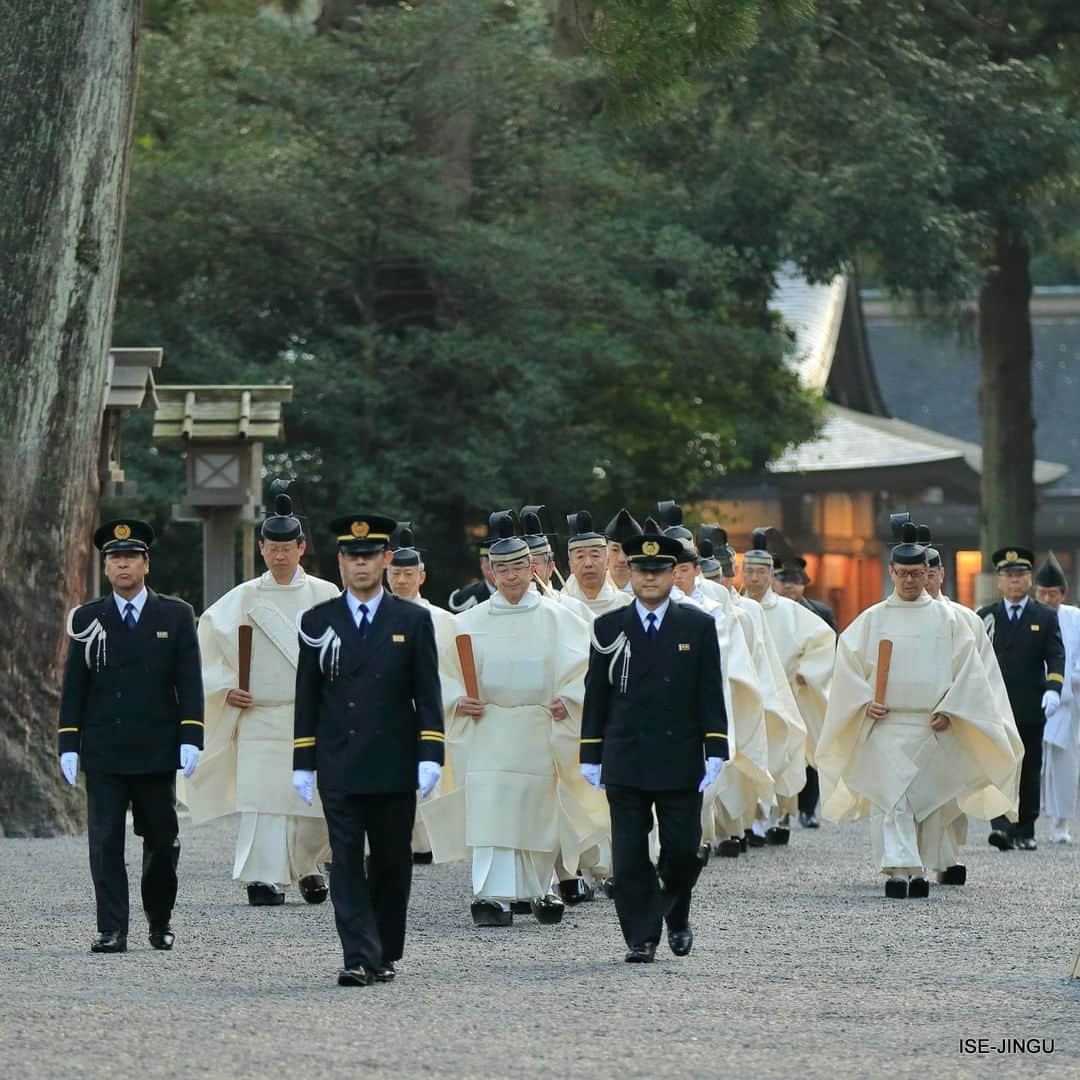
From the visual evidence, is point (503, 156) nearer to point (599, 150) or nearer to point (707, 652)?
point (599, 150)

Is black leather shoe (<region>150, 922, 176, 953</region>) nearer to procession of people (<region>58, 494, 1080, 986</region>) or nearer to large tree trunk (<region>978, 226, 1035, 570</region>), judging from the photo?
procession of people (<region>58, 494, 1080, 986</region>)

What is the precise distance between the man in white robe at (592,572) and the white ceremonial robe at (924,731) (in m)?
1.28

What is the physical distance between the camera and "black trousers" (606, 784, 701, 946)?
9070 millimetres

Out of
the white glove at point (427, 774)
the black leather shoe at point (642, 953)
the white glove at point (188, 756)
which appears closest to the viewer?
the white glove at point (427, 774)

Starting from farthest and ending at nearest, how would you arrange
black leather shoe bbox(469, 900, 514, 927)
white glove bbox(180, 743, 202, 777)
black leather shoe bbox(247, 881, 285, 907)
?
black leather shoe bbox(247, 881, 285, 907) → black leather shoe bbox(469, 900, 514, 927) → white glove bbox(180, 743, 202, 777)

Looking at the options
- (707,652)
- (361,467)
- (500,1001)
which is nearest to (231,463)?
(361,467)

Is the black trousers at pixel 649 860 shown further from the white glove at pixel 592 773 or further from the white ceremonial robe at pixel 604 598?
the white ceremonial robe at pixel 604 598

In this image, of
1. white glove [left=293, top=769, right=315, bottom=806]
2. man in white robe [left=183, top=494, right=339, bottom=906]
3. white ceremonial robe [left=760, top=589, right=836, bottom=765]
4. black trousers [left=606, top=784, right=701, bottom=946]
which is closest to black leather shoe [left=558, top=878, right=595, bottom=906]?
man in white robe [left=183, top=494, right=339, bottom=906]

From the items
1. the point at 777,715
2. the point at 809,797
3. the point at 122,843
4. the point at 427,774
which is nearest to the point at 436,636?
the point at 122,843

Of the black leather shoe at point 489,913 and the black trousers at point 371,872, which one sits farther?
the black leather shoe at point 489,913

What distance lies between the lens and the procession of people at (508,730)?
852 cm

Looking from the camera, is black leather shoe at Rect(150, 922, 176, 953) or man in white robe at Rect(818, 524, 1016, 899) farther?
man in white robe at Rect(818, 524, 1016, 899)

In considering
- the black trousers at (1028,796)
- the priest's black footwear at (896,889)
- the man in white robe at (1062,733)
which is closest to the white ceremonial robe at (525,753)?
the priest's black footwear at (896,889)

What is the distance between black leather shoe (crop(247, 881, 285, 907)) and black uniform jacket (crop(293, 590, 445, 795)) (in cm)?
267
